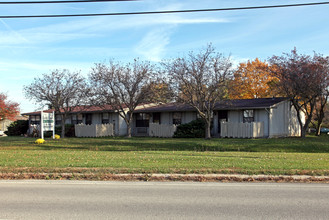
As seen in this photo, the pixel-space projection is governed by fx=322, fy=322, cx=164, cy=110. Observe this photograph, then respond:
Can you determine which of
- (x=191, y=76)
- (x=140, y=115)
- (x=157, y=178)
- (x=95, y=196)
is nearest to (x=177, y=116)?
(x=140, y=115)

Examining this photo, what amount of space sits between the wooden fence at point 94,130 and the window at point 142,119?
9.67 feet

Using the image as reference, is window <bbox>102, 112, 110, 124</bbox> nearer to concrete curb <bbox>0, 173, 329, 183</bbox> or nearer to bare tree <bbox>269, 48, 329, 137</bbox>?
bare tree <bbox>269, 48, 329, 137</bbox>

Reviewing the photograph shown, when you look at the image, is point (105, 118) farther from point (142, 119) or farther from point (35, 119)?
point (35, 119)

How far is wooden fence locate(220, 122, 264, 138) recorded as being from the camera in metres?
27.0

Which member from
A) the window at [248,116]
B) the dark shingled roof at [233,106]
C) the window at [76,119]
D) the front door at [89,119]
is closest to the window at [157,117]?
the dark shingled roof at [233,106]

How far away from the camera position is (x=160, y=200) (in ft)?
24.3

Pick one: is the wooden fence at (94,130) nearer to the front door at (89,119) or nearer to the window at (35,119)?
the front door at (89,119)

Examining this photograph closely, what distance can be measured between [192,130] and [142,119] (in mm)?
7856

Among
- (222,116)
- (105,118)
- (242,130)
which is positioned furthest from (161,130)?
(105,118)

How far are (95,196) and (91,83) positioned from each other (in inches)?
952

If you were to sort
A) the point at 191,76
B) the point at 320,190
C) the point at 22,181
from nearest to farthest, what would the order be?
the point at 320,190 < the point at 22,181 < the point at 191,76

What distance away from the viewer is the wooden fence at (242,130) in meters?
27.0

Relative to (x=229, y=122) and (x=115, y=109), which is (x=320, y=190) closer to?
(x=229, y=122)

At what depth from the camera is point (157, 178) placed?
10039 millimetres
